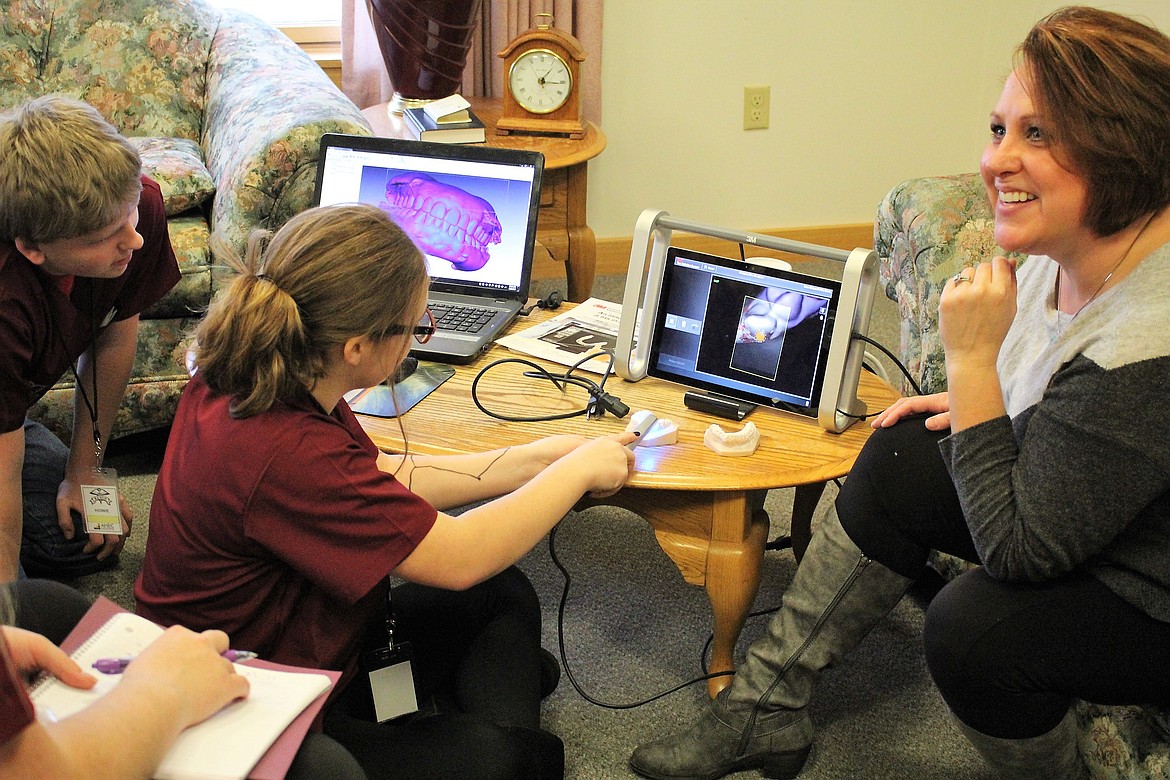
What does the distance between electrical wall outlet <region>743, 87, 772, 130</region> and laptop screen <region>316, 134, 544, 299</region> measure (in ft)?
5.55

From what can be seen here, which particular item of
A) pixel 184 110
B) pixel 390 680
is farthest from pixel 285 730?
pixel 184 110

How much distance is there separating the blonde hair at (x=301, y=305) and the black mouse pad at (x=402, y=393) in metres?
0.39

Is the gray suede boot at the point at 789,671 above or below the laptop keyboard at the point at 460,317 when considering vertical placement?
below

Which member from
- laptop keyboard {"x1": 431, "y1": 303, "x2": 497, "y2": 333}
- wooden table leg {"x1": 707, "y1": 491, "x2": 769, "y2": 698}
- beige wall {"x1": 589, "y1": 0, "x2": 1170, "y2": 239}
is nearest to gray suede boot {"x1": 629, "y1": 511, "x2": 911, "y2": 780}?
wooden table leg {"x1": 707, "y1": 491, "x2": 769, "y2": 698}

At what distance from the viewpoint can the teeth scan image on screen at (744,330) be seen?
1.56 metres

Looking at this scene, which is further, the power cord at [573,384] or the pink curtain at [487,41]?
the pink curtain at [487,41]

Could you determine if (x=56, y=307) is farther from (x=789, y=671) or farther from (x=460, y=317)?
(x=789, y=671)

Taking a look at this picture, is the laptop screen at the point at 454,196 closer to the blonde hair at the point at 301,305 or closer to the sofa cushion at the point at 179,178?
the sofa cushion at the point at 179,178

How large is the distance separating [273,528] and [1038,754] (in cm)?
90

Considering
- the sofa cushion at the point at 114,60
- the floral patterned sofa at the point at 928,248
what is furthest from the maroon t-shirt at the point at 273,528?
the sofa cushion at the point at 114,60

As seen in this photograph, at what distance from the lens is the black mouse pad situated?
5.29 ft

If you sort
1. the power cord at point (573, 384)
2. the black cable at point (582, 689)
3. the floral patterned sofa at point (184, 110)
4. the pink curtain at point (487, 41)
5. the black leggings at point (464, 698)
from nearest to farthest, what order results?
the black leggings at point (464, 698)
the power cord at point (573, 384)
the black cable at point (582, 689)
the floral patterned sofa at point (184, 110)
the pink curtain at point (487, 41)

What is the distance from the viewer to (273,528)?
113 centimetres

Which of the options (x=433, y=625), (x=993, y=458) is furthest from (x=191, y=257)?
(x=993, y=458)
